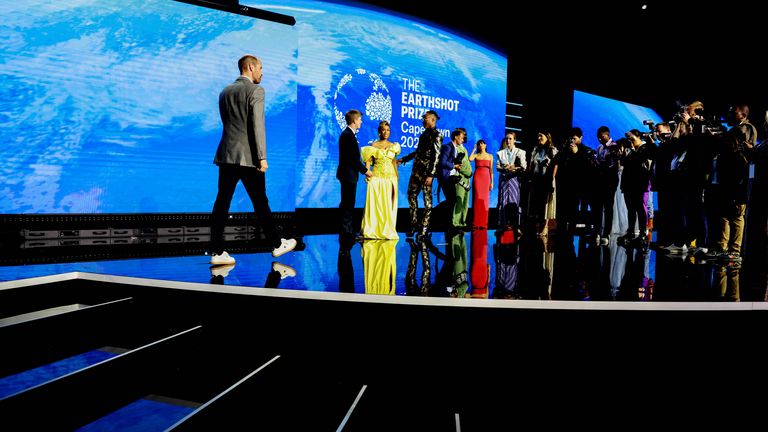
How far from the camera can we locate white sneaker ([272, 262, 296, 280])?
339 centimetres

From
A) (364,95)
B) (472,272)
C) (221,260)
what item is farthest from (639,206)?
(221,260)

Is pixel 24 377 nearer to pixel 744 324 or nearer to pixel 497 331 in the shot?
pixel 497 331

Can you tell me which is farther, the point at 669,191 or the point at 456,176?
the point at 456,176

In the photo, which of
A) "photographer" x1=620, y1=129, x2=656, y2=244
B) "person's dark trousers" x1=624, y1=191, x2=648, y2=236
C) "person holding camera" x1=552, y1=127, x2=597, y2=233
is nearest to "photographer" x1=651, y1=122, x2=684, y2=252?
"photographer" x1=620, y1=129, x2=656, y2=244

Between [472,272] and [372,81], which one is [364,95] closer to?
[372,81]

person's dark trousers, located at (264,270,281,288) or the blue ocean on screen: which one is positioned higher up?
the blue ocean on screen

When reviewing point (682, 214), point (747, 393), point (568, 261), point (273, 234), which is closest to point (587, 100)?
point (682, 214)

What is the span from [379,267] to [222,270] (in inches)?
41.7

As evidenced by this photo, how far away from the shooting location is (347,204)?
6.22 meters

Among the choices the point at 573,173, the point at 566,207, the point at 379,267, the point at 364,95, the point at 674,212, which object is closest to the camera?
the point at 379,267

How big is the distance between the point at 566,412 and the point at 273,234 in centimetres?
276

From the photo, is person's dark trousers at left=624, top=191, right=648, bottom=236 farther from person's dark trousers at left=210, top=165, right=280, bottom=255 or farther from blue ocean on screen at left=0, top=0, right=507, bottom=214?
person's dark trousers at left=210, top=165, right=280, bottom=255

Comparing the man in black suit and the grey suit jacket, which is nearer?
the grey suit jacket

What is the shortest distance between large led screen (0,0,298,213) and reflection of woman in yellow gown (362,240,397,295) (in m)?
2.42
